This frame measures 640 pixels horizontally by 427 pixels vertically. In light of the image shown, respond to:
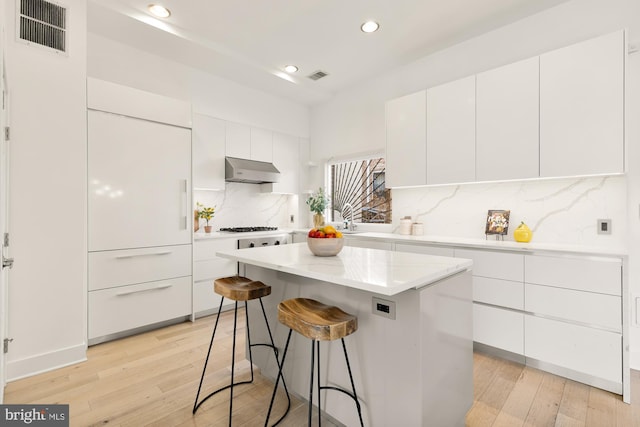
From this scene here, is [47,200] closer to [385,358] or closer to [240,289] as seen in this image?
[240,289]

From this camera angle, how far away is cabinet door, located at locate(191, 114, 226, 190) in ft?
11.9

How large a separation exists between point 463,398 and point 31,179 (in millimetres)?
3186

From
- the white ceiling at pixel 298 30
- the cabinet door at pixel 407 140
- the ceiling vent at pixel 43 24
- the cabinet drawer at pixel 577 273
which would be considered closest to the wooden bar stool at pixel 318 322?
the cabinet drawer at pixel 577 273

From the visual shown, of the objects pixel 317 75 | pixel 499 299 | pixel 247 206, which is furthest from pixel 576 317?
pixel 247 206

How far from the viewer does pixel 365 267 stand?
158 centimetres

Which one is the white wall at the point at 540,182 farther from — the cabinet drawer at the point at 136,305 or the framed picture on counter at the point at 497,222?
the cabinet drawer at the point at 136,305

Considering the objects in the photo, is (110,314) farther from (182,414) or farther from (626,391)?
(626,391)

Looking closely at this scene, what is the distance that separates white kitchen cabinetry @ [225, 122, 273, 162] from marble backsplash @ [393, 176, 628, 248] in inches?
80.5

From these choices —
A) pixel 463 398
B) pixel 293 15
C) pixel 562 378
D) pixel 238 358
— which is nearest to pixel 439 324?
pixel 463 398

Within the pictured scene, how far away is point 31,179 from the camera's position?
2.25 m

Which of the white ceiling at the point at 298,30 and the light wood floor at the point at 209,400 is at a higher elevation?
the white ceiling at the point at 298,30

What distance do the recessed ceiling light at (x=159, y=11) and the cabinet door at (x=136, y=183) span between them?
949mm

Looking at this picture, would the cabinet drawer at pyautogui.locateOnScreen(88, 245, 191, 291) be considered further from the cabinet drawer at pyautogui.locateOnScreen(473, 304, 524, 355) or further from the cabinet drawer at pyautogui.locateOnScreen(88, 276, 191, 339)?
the cabinet drawer at pyautogui.locateOnScreen(473, 304, 524, 355)

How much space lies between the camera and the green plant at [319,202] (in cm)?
450
